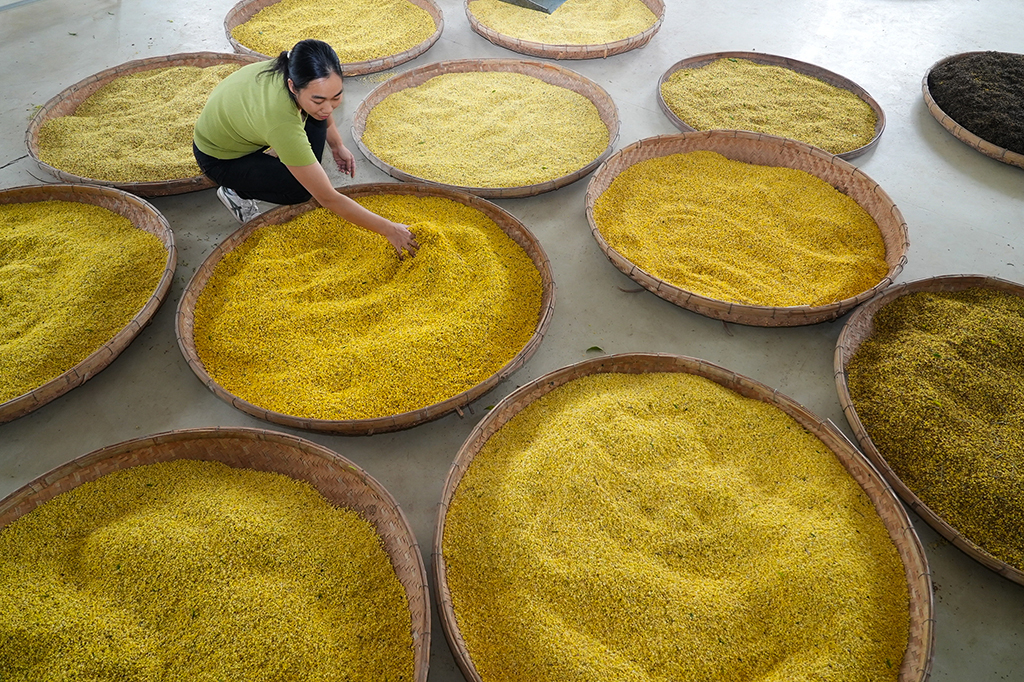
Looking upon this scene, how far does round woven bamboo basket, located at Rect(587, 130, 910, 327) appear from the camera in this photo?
213 centimetres

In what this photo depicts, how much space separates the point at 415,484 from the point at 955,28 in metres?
4.97

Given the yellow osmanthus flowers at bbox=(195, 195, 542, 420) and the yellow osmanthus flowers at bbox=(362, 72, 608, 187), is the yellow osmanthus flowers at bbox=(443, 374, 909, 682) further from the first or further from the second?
the yellow osmanthus flowers at bbox=(362, 72, 608, 187)

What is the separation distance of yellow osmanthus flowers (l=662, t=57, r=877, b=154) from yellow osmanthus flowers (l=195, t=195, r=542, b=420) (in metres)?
1.56

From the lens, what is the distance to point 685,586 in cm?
144

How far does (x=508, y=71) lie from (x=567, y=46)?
412mm

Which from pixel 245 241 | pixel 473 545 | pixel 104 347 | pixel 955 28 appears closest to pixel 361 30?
Answer: pixel 245 241

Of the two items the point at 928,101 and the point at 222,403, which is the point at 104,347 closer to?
the point at 222,403

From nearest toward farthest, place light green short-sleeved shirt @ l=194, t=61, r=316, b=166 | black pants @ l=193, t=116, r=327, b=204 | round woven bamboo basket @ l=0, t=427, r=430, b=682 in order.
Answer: round woven bamboo basket @ l=0, t=427, r=430, b=682 → light green short-sleeved shirt @ l=194, t=61, r=316, b=166 → black pants @ l=193, t=116, r=327, b=204

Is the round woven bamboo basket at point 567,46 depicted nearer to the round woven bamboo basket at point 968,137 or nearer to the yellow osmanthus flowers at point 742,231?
the yellow osmanthus flowers at point 742,231

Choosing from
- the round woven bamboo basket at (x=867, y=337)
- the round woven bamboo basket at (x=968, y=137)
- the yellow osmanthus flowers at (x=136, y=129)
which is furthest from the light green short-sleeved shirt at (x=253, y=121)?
the round woven bamboo basket at (x=968, y=137)

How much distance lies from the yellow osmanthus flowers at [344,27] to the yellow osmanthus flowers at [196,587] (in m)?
2.81

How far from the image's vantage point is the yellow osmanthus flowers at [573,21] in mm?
3803

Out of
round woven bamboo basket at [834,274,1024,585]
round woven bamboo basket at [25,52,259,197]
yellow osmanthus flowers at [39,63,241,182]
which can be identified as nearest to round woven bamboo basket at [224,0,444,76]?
round woven bamboo basket at [25,52,259,197]

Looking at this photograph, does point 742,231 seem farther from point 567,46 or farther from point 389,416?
point 567,46
